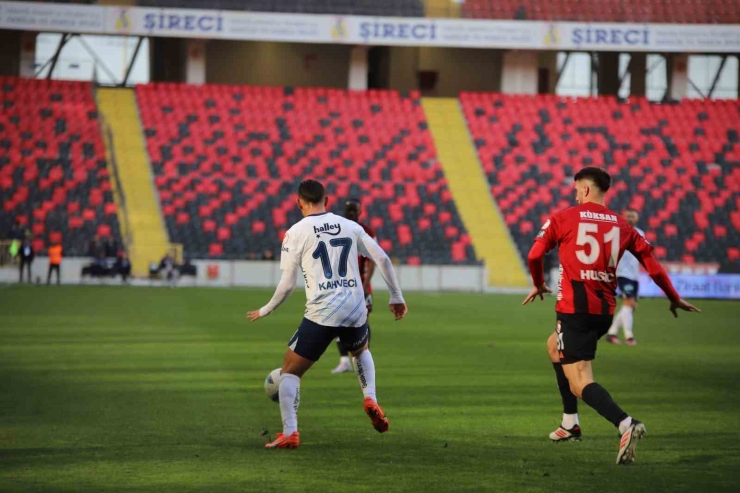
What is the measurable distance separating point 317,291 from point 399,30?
128 feet

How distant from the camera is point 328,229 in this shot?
27.6 feet

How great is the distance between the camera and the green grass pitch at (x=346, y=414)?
732 cm

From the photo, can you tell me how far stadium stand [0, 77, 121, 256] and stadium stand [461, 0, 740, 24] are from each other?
16.3m

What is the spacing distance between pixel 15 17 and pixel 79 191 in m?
9.84

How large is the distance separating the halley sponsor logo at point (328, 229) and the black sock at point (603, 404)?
2099mm

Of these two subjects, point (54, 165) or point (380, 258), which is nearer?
point (380, 258)

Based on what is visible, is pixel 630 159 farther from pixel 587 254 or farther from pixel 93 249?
pixel 587 254

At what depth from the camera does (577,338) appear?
318 inches

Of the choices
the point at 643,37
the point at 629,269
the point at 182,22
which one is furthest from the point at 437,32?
the point at 629,269

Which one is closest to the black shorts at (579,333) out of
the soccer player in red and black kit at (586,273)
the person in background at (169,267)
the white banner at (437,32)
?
the soccer player in red and black kit at (586,273)

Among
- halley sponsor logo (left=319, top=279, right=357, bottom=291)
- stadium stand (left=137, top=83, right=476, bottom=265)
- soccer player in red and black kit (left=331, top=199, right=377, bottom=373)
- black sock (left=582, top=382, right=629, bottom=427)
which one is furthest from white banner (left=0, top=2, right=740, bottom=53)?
black sock (left=582, top=382, right=629, bottom=427)

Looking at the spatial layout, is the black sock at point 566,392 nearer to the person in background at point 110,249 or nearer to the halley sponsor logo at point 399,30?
the person in background at point 110,249

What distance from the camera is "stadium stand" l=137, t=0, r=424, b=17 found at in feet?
153

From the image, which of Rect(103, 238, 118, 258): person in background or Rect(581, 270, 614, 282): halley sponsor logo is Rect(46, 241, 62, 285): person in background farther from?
Rect(581, 270, 614, 282): halley sponsor logo
